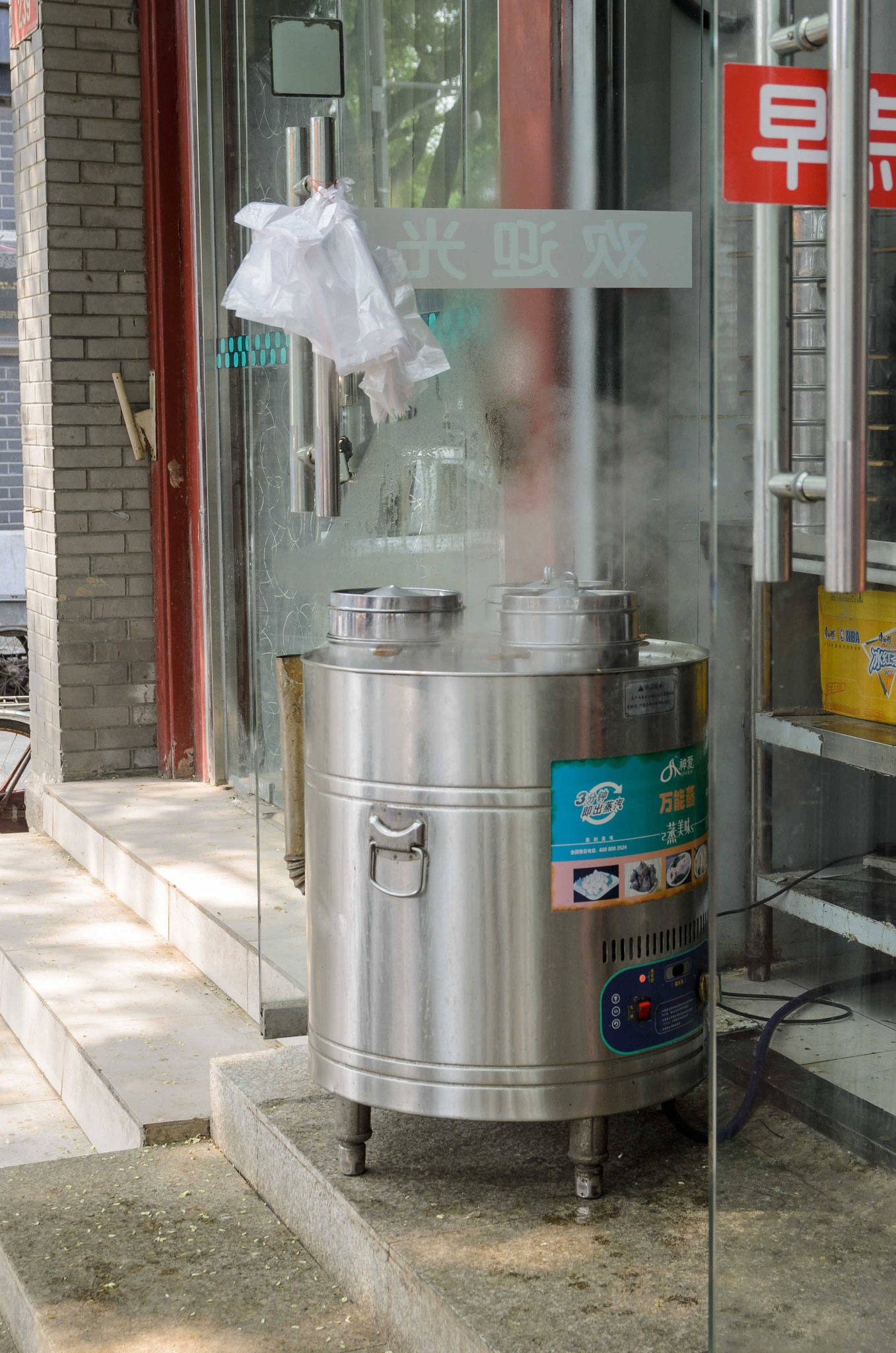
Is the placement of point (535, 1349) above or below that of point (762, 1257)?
below

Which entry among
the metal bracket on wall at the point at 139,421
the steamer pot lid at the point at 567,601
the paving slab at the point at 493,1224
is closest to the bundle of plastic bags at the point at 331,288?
the steamer pot lid at the point at 567,601

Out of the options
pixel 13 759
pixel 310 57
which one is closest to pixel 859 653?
pixel 310 57

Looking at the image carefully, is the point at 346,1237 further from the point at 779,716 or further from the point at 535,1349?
the point at 779,716

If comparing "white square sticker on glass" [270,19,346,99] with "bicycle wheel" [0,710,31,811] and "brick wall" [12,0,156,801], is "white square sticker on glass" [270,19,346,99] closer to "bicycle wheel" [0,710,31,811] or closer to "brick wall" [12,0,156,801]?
"brick wall" [12,0,156,801]

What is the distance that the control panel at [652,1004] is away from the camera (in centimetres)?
225

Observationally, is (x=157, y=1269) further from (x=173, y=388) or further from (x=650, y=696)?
(x=173, y=388)

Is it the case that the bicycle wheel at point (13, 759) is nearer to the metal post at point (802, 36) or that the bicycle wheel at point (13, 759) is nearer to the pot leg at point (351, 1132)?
the pot leg at point (351, 1132)

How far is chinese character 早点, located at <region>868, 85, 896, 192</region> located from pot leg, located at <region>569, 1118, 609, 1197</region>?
4.51ft

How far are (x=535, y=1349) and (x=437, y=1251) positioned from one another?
0.28 meters

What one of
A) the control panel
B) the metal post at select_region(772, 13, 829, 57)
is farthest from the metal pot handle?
the metal post at select_region(772, 13, 829, 57)

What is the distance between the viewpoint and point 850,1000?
1.62 m

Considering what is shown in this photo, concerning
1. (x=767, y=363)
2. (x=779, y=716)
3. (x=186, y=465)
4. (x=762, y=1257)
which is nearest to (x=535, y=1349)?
(x=762, y=1257)

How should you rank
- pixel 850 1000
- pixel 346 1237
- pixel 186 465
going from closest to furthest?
pixel 850 1000 < pixel 346 1237 < pixel 186 465

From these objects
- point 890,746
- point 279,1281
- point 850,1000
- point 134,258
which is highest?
point 134,258
